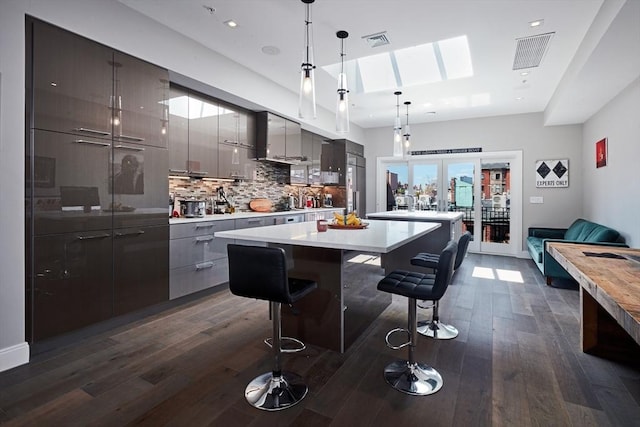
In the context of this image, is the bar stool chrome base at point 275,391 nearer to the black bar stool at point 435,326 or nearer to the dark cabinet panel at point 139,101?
the black bar stool at point 435,326

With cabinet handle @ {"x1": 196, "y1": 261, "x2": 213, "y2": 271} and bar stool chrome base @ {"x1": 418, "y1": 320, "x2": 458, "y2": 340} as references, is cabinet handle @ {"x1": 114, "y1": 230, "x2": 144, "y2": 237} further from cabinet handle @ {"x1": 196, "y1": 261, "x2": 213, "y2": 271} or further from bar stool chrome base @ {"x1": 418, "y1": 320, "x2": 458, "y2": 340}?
bar stool chrome base @ {"x1": 418, "y1": 320, "x2": 458, "y2": 340}

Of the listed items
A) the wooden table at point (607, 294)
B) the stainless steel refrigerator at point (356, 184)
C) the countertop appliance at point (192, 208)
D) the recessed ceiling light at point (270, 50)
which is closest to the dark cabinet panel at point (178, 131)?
the countertop appliance at point (192, 208)

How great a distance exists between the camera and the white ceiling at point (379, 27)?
283 centimetres

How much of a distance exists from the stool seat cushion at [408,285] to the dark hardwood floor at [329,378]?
325mm

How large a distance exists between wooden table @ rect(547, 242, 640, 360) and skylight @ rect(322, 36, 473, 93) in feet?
9.39

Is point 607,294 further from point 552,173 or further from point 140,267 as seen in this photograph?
point 552,173

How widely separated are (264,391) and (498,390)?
4.65 ft

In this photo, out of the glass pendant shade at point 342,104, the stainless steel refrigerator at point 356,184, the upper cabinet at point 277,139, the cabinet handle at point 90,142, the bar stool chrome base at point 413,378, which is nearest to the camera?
the bar stool chrome base at point 413,378

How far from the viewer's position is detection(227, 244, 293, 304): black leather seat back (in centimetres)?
171

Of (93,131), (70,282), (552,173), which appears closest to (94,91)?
(93,131)

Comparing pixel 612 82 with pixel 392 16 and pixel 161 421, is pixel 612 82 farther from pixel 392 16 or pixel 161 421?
pixel 161 421

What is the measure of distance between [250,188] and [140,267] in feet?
8.06

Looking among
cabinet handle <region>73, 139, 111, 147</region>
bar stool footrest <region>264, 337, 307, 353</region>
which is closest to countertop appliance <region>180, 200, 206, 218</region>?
cabinet handle <region>73, 139, 111, 147</region>

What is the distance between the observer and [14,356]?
2.20 m
